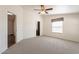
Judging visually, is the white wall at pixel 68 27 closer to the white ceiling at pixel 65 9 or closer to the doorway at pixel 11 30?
the white ceiling at pixel 65 9

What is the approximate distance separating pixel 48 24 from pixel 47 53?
0.45 meters

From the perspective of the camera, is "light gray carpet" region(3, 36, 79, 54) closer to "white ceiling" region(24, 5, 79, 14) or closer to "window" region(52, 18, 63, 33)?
"window" region(52, 18, 63, 33)

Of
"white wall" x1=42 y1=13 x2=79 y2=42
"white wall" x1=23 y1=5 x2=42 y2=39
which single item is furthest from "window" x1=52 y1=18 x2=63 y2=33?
"white wall" x1=23 y1=5 x2=42 y2=39

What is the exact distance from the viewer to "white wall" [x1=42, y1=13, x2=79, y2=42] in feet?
4.20

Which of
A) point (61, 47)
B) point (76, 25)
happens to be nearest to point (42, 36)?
point (61, 47)

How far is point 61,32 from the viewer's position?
1.37 m

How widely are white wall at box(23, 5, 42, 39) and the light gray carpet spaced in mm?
90

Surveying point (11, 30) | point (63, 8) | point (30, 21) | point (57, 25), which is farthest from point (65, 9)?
point (11, 30)

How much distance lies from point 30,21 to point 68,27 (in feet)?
1.86

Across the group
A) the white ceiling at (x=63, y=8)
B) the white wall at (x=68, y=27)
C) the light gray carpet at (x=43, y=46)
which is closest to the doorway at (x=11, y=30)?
the light gray carpet at (x=43, y=46)

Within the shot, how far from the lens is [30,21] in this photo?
1408 mm

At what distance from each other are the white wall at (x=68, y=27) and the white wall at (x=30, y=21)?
14 cm

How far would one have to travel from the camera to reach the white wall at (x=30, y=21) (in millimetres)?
1354

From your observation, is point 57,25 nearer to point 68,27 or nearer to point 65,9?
point 68,27
